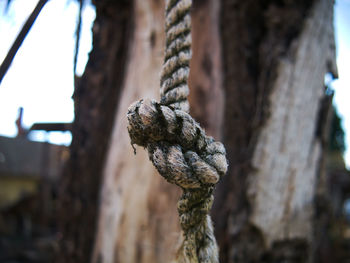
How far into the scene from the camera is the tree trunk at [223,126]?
1.24 meters

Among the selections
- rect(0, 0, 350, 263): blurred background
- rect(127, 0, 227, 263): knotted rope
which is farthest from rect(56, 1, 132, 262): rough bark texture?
rect(127, 0, 227, 263): knotted rope

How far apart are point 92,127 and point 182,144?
1031mm

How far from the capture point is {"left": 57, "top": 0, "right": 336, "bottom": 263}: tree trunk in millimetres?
1236

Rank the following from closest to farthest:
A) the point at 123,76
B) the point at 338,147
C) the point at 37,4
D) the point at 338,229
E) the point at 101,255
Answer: the point at 37,4 < the point at 101,255 < the point at 123,76 < the point at 338,229 < the point at 338,147

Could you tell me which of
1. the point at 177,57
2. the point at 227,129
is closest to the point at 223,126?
the point at 227,129

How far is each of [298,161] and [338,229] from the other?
371 centimetres

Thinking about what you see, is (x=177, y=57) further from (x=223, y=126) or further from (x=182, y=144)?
(x=223, y=126)

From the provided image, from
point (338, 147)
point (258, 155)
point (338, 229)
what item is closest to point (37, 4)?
point (258, 155)

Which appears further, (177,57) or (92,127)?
(92,127)

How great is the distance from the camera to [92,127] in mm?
1487

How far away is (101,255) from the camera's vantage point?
4.50ft

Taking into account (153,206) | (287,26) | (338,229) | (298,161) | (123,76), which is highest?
(287,26)

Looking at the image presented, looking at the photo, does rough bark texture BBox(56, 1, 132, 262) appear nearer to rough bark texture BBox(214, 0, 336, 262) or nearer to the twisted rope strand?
rough bark texture BBox(214, 0, 336, 262)

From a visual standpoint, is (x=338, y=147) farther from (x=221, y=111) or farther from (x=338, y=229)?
(x=221, y=111)
